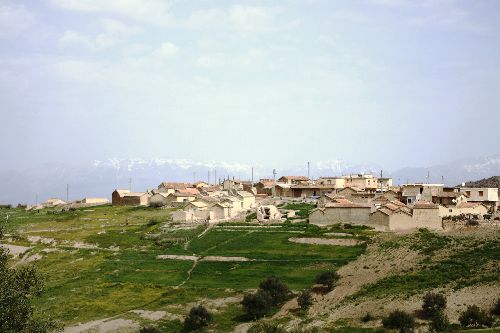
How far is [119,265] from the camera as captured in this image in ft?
254

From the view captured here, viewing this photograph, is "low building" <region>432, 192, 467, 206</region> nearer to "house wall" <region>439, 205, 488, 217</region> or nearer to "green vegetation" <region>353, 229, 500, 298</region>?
"house wall" <region>439, 205, 488, 217</region>

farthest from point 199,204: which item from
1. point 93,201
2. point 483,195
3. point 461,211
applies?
point 93,201

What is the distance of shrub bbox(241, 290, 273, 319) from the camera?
55.4m

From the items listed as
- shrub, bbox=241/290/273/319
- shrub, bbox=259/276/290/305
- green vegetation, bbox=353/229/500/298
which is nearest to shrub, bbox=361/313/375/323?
green vegetation, bbox=353/229/500/298

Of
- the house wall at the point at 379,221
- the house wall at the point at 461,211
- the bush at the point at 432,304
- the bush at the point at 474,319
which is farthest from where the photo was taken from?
the house wall at the point at 461,211

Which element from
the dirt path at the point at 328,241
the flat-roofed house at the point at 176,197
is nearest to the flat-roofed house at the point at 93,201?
the flat-roofed house at the point at 176,197

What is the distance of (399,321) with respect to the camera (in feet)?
153

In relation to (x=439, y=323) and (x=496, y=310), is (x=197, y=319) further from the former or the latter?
(x=496, y=310)

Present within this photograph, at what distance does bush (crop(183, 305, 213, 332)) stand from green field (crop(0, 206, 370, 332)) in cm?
124

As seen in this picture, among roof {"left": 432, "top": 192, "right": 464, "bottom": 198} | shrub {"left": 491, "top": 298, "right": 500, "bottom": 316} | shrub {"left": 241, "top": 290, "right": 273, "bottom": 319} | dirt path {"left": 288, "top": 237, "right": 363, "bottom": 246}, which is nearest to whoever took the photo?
shrub {"left": 491, "top": 298, "right": 500, "bottom": 316}

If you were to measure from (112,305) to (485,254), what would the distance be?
132ft

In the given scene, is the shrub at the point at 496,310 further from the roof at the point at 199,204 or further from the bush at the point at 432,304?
the roof at the point at 199,204

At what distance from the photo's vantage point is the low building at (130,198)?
5379 inches

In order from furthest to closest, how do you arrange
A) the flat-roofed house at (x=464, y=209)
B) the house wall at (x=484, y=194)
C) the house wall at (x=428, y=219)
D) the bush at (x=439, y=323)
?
1. the house wall at (x=484, y=194)
2. the flat-roofed house at (x=464, y=209)
3. the house wall at (x=428, y=219)
4. the bush at (x=439, y=323)
